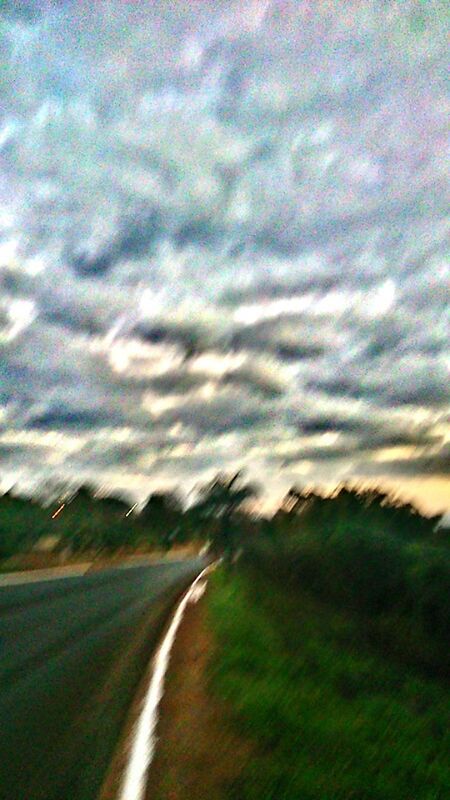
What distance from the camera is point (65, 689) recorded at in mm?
9680

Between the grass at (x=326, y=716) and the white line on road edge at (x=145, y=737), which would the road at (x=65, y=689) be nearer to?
the white line on road edge at (x=145, y=737)

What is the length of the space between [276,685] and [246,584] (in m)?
20.3

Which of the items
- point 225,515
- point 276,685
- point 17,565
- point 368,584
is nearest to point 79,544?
point 17,565

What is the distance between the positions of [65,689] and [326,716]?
3401 mm

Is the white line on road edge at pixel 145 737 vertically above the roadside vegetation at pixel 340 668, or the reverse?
the roadside vegetation at pixel 340 668

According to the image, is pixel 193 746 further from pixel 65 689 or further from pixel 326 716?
pixel 65 689

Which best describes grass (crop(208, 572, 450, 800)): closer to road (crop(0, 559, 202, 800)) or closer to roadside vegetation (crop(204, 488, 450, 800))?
roadside vegetation (crop(204, 488, 450, 800))

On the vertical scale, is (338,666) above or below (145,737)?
above

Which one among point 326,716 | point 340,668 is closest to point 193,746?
point 326,716

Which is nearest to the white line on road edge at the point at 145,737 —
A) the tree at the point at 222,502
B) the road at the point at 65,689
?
the road at the point at 65,689

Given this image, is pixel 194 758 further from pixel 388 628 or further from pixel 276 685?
pixel 388 628

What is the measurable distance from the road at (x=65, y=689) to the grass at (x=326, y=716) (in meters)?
1.35

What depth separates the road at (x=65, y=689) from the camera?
630 centimetres

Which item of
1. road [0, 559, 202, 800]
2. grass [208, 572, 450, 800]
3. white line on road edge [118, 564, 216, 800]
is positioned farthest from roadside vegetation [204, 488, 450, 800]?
road [0, 559, 202, 800]
